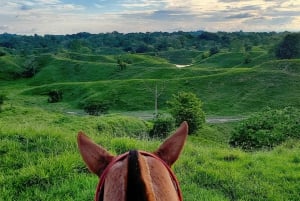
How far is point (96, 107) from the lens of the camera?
65.8 m

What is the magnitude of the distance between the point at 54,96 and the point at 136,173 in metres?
79.6

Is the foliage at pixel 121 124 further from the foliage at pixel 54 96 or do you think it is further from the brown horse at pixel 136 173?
the foliage at pixel 54 96

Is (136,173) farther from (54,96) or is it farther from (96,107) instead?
(54,96)

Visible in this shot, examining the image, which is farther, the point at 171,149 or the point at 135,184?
the point at 171,149

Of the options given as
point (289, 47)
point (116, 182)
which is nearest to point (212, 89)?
point (289, 47)

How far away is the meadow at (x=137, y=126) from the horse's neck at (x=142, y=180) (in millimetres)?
4612

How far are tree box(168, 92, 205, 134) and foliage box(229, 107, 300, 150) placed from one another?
9526 millimetres

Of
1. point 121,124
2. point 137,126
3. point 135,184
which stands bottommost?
point 137,126

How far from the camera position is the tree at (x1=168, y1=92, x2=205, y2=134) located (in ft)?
154

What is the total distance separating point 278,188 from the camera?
24.5ft

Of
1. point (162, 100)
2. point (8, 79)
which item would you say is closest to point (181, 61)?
point (8, 79)

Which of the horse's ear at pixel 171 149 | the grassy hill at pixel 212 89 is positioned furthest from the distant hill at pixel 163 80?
the horse's ear at pixel 171 149

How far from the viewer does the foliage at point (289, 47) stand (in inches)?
3880

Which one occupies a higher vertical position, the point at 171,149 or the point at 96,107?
the point at 171,149
